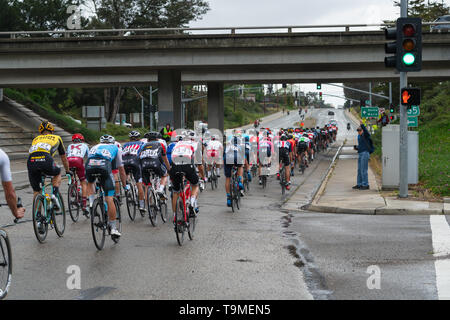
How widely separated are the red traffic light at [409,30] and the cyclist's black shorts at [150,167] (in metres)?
6.60

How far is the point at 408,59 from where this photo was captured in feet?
49.4

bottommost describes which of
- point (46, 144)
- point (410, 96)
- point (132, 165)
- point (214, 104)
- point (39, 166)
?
point (132, 165)

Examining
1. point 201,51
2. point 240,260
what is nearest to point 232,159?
point 240,260

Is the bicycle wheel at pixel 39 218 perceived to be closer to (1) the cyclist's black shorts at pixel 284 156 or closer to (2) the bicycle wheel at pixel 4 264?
(2) the bicycle wheel at pixel 4 264

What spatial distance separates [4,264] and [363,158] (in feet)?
48.2

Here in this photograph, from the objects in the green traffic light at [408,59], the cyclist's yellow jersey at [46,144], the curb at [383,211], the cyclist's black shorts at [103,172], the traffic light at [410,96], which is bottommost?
the curb at [383,211]

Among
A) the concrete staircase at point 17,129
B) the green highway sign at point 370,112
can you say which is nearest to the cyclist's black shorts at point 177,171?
the concrete staircase at point 17,129

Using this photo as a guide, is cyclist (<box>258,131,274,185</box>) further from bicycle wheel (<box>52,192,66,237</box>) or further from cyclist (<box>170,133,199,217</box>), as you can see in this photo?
cyclist (<box>170,133,199,217</box>)

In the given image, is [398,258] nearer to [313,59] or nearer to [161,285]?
[161,285]

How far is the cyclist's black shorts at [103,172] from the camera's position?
32.8ft

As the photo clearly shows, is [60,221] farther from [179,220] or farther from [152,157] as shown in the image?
[179,220]

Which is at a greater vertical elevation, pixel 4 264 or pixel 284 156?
pixel 284 156

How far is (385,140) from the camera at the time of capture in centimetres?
1805
